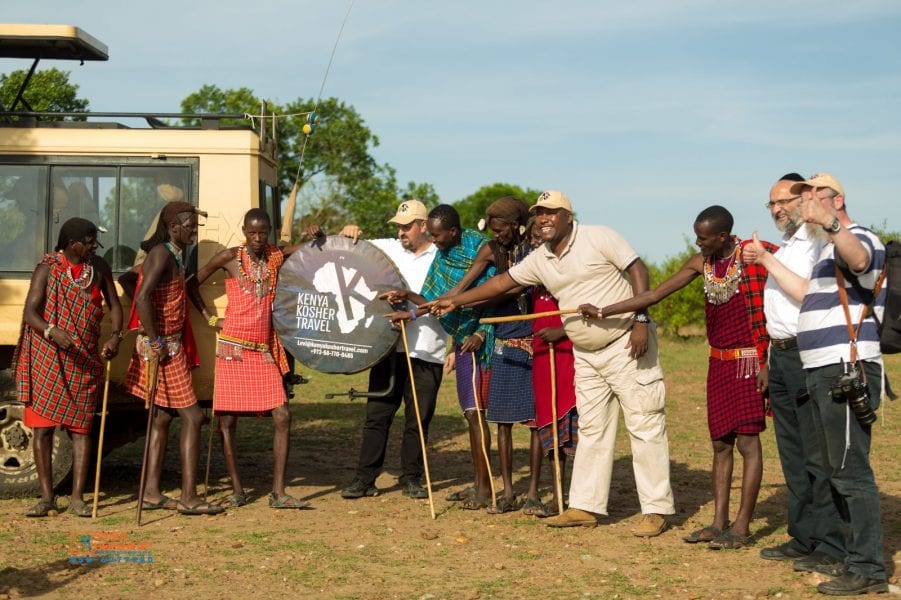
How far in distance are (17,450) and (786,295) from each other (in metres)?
5.39

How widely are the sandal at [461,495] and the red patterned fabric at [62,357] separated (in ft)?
8.54

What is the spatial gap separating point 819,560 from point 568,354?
2.14m

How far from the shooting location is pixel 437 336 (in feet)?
27.2

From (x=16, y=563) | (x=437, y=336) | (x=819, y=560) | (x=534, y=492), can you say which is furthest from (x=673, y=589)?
(x=16, y=563)

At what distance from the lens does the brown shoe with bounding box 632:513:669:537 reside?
7051mm

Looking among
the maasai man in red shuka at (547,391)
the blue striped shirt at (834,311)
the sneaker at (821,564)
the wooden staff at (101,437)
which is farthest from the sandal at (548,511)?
the wooden staff at (101,437)

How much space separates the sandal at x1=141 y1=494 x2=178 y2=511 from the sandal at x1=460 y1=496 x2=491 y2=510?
79.1 inches

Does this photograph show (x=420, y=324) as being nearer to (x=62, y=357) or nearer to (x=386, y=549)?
(x=386, y=549)

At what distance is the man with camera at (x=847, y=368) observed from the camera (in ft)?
18.2

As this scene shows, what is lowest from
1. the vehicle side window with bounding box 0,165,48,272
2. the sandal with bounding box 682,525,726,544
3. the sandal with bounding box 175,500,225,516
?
the sandal with bounding box 682,525,726,544

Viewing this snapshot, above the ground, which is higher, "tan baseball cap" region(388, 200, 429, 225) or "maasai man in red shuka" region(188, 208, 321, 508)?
"tan baseball cap" region(388, 200, 429, 225)

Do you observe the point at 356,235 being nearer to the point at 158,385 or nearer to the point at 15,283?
the point at 158,385

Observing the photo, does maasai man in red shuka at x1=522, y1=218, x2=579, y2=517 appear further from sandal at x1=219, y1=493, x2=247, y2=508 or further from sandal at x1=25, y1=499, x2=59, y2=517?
sandal at x1=25, y1=499, x2=59, y2=517

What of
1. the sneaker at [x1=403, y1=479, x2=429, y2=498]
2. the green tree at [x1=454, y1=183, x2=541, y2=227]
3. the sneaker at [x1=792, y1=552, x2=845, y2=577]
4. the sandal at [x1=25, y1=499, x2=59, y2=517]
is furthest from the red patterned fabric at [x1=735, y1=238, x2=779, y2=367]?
the green tree at [x1=454, y1=183, x2=541, y2=227]
